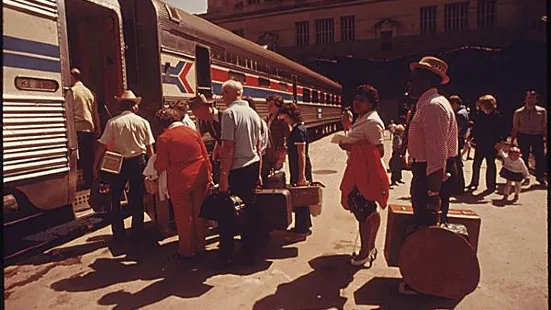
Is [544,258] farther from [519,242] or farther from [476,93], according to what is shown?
[476,93]

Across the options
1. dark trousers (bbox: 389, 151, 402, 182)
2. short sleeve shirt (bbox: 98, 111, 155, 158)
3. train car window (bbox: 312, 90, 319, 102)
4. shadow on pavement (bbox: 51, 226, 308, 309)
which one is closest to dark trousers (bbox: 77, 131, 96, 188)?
short sleeve shirt (bbox: 98, 111, 155, 158)

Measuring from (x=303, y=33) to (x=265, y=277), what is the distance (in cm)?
3008

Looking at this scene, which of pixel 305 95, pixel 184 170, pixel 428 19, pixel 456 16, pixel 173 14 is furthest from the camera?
pixel 428 19

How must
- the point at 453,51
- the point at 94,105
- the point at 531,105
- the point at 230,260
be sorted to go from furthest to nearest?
the point at 453,51
the point at 531,105
the point at 94,105
the point at 230,260

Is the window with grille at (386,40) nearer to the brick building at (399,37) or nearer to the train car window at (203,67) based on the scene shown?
the brick building at (399,37)

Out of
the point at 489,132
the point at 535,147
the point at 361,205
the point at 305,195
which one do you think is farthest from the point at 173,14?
the point at 535,147

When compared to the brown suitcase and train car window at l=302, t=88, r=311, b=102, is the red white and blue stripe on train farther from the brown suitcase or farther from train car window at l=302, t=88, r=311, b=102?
train car window at l=302, t=88, r=311, b=102

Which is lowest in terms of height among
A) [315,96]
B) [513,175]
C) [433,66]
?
[513,175]

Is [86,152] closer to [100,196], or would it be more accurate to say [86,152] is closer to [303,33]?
[100,196]

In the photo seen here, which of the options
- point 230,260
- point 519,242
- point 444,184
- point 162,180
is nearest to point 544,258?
point 519,242

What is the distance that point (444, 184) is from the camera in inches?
127

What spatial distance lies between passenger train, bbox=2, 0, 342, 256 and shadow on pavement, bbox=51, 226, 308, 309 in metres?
1.07

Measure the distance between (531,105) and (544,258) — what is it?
4544mm

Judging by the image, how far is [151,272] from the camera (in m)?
3.86
